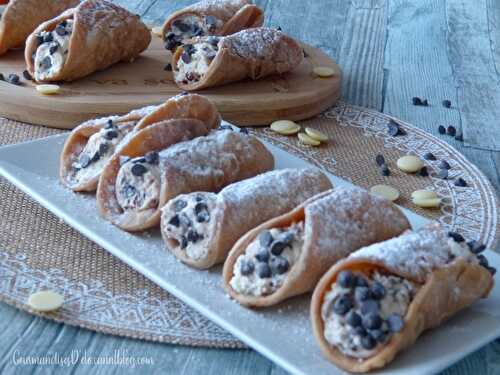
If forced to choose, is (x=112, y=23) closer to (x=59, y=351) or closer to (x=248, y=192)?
(x=248, y=192)

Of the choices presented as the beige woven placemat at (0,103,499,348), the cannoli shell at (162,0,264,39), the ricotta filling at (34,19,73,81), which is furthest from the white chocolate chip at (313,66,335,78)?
the ricotta filling at (34,19,73,81)

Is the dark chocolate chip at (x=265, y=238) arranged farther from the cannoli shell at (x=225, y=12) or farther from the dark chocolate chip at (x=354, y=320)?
the cannoli shell at (x=225, y=12)

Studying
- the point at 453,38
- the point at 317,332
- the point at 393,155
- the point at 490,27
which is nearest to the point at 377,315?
the point at 317,332

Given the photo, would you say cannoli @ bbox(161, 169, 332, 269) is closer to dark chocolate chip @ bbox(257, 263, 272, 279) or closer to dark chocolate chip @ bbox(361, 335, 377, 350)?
dark chocolate chip @ bbox(257, 263, 272, 279)

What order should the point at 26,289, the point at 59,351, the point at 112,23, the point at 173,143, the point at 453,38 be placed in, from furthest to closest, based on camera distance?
the point at 453,38 < the point at 112,23 < the point at 173,143 < the point at 26,289 < the point at 59,351

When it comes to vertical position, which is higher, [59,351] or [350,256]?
[350,256]

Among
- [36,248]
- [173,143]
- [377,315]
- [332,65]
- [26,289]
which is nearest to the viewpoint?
[377,315]

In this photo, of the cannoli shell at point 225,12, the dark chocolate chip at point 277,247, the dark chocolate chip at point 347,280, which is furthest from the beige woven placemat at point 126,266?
the cannoli shell at point 225,12
